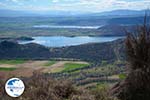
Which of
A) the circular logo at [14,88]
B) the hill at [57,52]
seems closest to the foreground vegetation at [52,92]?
the circular logo at [14,88]

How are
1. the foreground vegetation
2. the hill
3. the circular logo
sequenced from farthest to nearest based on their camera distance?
the hill, the foreground vegetation, the circular logo

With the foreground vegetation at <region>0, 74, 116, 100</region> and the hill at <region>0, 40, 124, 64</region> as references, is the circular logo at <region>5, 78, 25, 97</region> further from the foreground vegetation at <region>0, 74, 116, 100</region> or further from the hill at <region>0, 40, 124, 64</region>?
the hill at <region>0, 40, 124, 64</region>

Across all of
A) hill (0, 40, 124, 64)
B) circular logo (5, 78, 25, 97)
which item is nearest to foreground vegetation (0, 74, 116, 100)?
circular logo (5, 78, 25, 97)

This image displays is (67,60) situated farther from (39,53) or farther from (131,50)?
(131,50)

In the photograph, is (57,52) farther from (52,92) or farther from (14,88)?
(14,88)

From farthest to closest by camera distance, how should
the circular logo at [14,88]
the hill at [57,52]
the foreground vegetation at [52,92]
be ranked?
the hill at [57,52] → the foreground vegetation at [52,92] → the circular logo at [14,88]

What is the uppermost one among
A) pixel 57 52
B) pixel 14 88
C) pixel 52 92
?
pixel 14 88

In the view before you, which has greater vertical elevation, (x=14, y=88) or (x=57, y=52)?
(x=14, y=88)

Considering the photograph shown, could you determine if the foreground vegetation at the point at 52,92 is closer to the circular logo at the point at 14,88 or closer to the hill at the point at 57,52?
the circular logo at the point at 14,88

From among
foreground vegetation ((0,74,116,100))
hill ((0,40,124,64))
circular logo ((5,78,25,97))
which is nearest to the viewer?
circular logo ((5,78,25,97))

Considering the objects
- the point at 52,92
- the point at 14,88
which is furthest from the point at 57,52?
the point at 14,88

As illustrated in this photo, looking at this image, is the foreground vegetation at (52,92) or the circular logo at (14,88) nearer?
the circular logo at (14,88)
